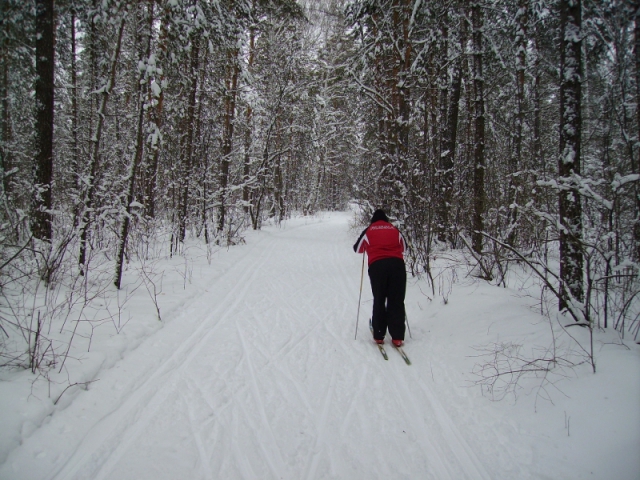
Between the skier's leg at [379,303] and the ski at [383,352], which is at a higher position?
the skier's leg at [379,303]

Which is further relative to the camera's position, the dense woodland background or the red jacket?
the red jacket

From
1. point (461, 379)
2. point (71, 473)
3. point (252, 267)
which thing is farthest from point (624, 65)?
point (252, 267)

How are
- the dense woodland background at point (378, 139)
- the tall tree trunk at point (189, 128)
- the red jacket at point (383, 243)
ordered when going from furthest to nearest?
the tall tree trunk at point (189, 128)
the red jacket at point (383, 243)
the dense woodland background at point (378, 139)

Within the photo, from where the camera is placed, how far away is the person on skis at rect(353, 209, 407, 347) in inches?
183

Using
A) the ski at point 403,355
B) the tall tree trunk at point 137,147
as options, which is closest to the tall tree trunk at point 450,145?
the ski at point 403,355

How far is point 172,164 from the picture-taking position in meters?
11.8

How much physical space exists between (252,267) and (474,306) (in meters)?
6.50

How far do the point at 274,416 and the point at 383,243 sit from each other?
116 inches

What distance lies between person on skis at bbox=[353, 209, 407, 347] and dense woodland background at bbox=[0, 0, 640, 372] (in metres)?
1.47

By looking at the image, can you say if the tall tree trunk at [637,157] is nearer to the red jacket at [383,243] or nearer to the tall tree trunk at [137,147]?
the red jacket at [383,243]

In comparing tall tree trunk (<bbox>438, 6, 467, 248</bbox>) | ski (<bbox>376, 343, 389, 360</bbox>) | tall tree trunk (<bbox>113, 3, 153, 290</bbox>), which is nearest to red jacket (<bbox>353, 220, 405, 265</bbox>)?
ski (<bbox>376, 343, 389, 360</bbox>)

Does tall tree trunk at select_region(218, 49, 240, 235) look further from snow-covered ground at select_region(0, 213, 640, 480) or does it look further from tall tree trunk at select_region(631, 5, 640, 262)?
tall tree trunk at select_region(631, 5, 640, 262)

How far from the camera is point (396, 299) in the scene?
4.66m

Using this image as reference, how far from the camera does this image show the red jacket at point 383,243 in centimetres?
481
